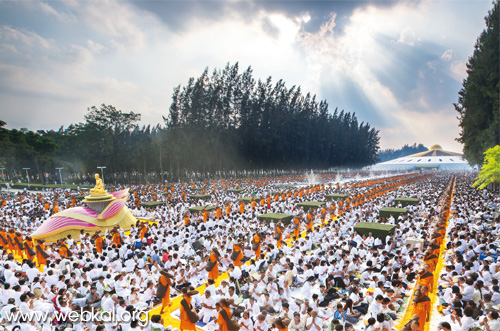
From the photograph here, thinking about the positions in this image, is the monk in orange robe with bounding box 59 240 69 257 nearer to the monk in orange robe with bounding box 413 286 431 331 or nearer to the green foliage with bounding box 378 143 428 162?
the monk in orange robe with bounding box 413 286 431 331

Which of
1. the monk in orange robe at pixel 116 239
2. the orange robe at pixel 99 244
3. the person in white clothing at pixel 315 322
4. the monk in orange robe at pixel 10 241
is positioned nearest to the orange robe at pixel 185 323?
the person in white clothing at pixel 315 322

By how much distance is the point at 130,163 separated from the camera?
45625 millimetres

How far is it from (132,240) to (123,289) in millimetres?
4818

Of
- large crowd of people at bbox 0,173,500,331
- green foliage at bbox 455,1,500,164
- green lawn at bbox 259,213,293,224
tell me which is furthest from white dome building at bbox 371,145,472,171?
large crowd of people at bbox 0,173,500,331

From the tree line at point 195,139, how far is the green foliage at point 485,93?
89.9 ft

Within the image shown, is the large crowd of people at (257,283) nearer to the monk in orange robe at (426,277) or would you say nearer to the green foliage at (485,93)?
the monk in orange robe at (426,277)

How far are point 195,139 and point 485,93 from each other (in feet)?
116

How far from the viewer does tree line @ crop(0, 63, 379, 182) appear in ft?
143

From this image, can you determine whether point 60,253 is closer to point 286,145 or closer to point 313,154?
point 286,145

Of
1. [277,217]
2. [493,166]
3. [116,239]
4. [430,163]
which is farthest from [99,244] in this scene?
[430,163]

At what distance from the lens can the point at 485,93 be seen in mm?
25938

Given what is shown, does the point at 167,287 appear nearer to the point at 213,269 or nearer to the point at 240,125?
the point at 213,269

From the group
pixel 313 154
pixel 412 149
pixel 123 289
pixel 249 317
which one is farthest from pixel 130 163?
pixel 412 149

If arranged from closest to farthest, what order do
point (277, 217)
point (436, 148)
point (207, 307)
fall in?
point (207, 307)
point (277, 217)
point (436, 148)
